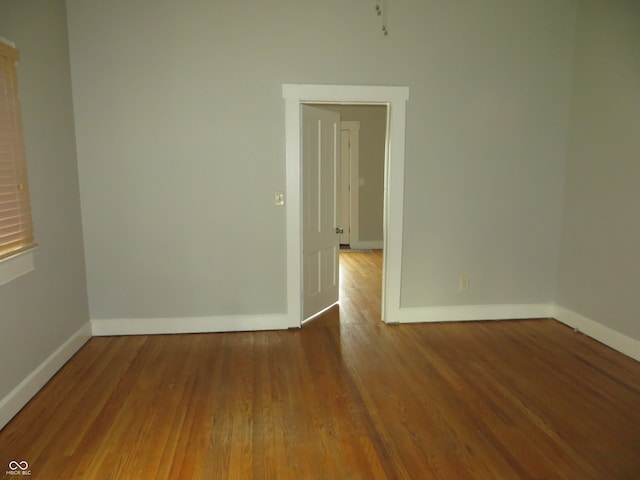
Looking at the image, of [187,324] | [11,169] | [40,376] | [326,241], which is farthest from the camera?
[326,241]

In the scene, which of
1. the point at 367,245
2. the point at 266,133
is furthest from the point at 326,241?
the point at 367,245

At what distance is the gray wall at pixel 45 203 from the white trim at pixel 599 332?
4231 millimetres

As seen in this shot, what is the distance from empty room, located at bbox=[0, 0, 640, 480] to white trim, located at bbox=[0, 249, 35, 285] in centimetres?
2

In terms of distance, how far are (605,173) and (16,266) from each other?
431 cm

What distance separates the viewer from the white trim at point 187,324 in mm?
3738

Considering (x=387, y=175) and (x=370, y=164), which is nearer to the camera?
(x=387, y=175)

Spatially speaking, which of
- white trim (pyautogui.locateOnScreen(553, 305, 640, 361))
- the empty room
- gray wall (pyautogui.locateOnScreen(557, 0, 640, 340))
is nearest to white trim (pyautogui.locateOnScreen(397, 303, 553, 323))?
the empty room

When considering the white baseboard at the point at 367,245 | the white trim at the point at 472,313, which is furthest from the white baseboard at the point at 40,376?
the white baseboard at the point at 367,245

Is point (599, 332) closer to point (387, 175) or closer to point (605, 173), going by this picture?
point (605, 173)

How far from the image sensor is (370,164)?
8031 millimetres

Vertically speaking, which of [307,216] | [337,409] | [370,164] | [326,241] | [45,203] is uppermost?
[370,164]

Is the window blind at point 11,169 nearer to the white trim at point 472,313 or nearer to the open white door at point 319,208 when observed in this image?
the open white door at point 319,208

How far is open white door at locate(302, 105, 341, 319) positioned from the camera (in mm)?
3943

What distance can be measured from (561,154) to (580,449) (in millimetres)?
2714
